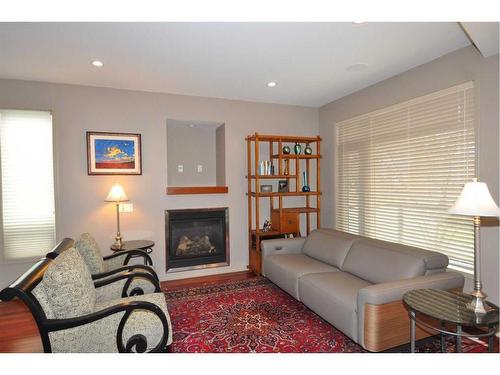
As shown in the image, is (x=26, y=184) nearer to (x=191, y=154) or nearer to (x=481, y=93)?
(x=191, y=154)

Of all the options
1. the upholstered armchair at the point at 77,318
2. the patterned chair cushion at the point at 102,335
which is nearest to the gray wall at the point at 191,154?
the upholstered armchair at the point at 77,318

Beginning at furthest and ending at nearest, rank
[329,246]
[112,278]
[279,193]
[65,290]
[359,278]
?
[279,193]
[329,246]
[359,278]
[112,278]
[65,290]

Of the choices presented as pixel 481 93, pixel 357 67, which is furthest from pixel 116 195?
pixel 481 93

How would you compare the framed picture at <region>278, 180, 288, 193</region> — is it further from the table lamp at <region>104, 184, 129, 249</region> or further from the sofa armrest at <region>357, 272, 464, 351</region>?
the sofa armrest at <region>357, 272, 464, 351</region>

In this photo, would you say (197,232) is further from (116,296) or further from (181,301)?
(116,296)

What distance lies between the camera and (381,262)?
8.76 ft

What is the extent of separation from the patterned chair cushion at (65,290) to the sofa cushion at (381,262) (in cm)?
243

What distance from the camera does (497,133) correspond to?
92.2 inches

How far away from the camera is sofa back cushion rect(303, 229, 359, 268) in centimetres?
319

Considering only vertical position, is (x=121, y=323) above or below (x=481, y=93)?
below

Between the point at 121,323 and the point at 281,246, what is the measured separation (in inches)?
95.6

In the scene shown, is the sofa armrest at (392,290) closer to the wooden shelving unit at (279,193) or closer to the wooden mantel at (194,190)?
the wooden shelving unit at (279,193)

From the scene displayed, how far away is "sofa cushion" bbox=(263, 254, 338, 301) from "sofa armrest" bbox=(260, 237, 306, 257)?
0.08 m
